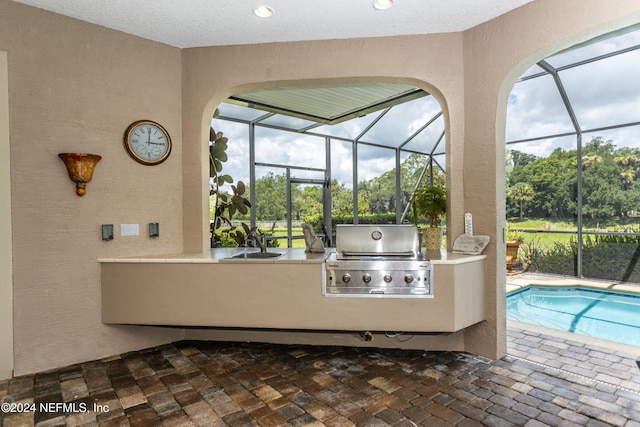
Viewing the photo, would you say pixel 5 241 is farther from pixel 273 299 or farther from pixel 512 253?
pixel 512 253

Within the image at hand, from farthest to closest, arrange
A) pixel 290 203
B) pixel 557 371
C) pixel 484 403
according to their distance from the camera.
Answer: pixel 290 203
pixel 557 371
pixel 484 403

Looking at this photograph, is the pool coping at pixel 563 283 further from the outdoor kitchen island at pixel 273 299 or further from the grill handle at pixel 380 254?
the grill handle at pixel 380 254

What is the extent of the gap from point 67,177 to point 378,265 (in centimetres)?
249

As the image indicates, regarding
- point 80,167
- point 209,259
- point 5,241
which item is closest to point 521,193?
point 209,259

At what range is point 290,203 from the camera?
21.1 feet

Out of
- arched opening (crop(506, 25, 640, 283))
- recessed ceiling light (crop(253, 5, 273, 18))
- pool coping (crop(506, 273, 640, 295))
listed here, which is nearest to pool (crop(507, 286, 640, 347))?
pool coping (crop(506, 273, 640, 295))

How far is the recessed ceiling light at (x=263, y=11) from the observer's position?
2.56 meters

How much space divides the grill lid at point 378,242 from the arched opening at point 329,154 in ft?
6.24

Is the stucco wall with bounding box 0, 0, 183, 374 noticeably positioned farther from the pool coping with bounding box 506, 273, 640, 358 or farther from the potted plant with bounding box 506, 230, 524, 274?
the potted plant with bounding box 506, 230, 524, 274

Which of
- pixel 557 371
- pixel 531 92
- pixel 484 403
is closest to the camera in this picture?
pixel 484 403

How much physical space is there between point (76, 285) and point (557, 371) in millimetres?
3696

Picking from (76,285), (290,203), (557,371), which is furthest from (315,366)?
(290,203)

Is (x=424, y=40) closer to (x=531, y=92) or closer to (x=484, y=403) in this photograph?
(x=484, y=403)

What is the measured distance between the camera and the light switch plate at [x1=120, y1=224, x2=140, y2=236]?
2.91 meters
